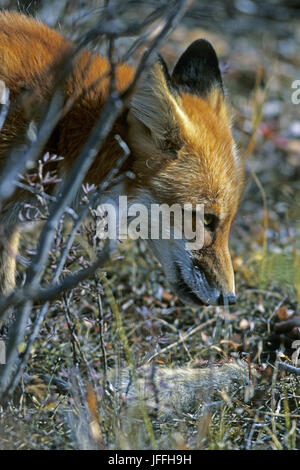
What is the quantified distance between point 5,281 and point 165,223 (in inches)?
42.3

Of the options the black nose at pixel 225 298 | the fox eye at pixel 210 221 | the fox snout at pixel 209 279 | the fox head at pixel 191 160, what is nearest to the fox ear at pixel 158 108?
the fox head at pixel 191 160

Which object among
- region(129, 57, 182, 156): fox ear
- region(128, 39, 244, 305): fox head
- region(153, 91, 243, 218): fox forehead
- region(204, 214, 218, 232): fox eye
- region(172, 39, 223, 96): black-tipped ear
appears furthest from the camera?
region(172, 39, 223, 96): black-tipped ear

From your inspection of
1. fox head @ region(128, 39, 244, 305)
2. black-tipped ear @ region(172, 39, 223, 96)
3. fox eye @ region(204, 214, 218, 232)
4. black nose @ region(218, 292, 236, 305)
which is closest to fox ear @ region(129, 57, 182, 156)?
fox head @ region(128, 39, 244, 305)

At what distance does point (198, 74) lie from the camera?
4172 mm

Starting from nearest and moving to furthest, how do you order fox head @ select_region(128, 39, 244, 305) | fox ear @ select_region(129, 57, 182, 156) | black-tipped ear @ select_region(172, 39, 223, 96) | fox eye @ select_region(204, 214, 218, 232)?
fox ear @ select_region(129, 57, 182, 156), fox head @ select_region(128, 39, 244, 305), fox eye @ select_region(204, 214, 218, 232), black-tipped ear @ select_region(172, 39, 223, 96)

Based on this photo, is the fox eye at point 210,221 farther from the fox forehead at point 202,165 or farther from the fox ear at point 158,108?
the fox ear at point 158,108

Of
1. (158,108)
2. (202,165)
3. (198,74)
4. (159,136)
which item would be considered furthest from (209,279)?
(198,74)

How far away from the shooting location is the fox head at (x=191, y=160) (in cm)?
354

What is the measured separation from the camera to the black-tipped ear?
415cm

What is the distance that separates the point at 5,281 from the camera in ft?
13.1

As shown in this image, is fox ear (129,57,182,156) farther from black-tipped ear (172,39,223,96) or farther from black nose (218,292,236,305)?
black nose (218,292,236,305)
